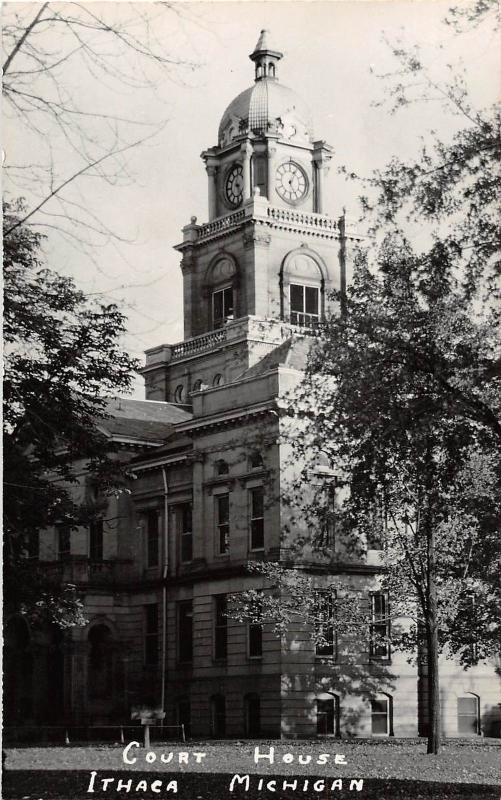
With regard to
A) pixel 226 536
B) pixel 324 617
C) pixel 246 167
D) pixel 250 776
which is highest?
pixel 246 167

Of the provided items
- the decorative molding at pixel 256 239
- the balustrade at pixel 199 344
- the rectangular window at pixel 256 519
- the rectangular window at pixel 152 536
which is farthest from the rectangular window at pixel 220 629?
the decorative molding at pixel 256 239

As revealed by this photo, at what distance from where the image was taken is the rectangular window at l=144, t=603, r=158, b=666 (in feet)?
171

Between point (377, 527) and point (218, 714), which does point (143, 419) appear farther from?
point (377, 527)

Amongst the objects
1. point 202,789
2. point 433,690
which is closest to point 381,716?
point 433,690

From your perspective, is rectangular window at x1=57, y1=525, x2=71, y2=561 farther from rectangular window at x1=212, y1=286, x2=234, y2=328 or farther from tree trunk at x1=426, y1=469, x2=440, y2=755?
tree trunk at x1=426, y1=469, x2=440, y2=755

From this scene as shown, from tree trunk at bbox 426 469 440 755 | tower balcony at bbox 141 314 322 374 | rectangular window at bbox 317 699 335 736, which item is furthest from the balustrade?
tree trunk at bbox 426 469 440 755

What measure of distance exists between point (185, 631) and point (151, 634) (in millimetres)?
2480

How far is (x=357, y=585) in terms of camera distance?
44375 mm

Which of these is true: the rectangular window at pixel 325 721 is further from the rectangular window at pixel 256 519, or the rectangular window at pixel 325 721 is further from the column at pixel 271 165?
the column at pixel 271 165

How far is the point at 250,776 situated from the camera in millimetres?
22859

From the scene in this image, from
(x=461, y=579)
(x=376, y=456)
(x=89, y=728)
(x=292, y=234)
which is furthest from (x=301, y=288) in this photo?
(x=376, y=456)

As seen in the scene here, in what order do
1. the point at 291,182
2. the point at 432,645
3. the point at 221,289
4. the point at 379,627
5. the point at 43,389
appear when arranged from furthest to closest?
1. the point at 221,289
2. the point at 291,182
3. the point at 379,627
4. the point at 432,645
5. the point at 43,389

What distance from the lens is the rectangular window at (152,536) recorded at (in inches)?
2098

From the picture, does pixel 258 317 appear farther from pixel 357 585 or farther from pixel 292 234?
pixel 357 585
